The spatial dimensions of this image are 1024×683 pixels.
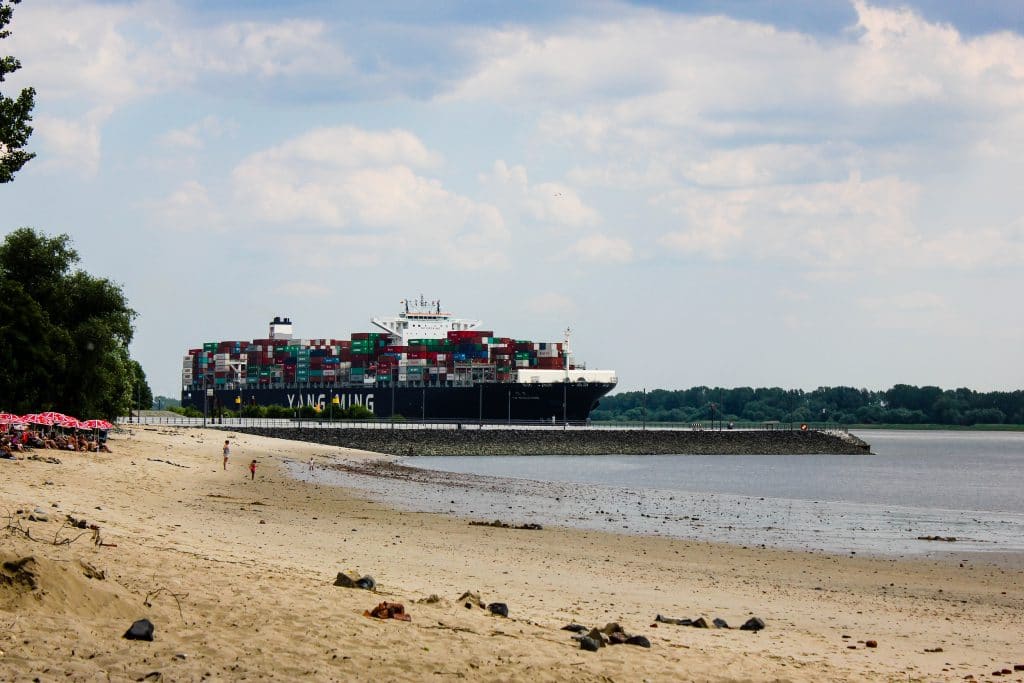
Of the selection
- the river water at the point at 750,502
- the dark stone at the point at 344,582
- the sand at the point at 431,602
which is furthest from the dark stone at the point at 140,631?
the river water at the point at 750,502

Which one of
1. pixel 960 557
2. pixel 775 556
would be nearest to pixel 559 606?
pixel 775 556

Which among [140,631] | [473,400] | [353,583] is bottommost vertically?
[353,583]

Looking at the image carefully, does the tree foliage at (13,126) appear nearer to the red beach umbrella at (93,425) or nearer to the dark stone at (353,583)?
the dark stone at (353,583)

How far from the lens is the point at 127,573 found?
11914 mm

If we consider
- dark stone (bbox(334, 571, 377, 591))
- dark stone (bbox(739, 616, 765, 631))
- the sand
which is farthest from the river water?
dark stone (bbox(334, 571, 377, 591))

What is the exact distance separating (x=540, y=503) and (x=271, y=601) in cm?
2598

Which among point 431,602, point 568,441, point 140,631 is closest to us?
point 140,631

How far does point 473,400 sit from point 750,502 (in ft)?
281

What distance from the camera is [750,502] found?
42.1 meters

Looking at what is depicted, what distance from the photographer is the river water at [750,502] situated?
94.9 ft

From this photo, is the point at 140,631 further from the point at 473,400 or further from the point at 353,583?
the point at 473,400

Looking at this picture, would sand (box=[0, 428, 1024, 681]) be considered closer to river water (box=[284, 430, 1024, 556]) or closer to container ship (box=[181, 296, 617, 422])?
river water (box=[284, 430, 1024, 556])

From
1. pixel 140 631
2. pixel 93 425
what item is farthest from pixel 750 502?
pixel 140 631

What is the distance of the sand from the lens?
32.7 ft
